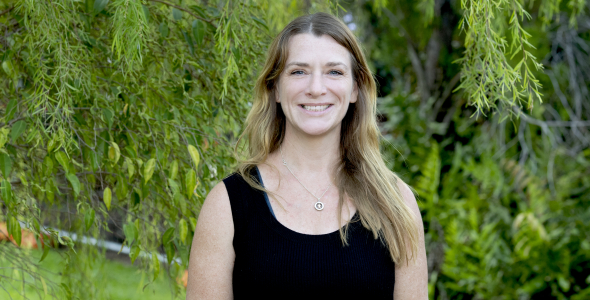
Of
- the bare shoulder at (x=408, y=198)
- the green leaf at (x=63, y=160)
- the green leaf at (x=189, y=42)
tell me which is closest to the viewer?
the green leaf at (x=63, y=160)

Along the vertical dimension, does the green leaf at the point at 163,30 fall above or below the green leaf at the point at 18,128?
above

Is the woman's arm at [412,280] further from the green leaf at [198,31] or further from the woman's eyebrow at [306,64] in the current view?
the green leaf at [198,31]

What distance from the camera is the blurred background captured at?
1384mm

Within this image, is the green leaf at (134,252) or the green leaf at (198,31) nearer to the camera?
the green leaf at (134,252)

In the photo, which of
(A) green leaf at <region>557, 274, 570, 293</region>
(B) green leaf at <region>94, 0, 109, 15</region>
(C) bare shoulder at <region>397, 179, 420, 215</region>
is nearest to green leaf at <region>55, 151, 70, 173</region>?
(B) green leaf at <region>94, 0, 109, 15</region>

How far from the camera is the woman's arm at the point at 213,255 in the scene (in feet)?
4.30

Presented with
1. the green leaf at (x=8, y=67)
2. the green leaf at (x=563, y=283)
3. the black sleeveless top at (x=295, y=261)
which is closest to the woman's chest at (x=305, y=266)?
the black sleeveless top at (x=295, y=261)

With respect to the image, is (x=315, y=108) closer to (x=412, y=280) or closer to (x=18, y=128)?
(x=412, y=280)

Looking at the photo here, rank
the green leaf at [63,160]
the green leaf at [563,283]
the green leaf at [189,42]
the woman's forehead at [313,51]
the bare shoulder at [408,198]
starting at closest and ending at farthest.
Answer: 1. the green leaf at [63,160]
2. the woman's forehead at [313,51]
3. the bare shoulder at [408,198]
4. the green leaf at [189,42]
5. the green leaf at [563,283]

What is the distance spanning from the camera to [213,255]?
1312 millimetres

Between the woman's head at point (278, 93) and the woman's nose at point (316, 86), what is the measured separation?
9 centimetres

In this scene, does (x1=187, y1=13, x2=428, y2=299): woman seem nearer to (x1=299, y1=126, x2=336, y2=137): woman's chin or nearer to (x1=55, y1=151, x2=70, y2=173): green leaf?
(x1=299, y1=126, x2=336, y2=137): woman's chin

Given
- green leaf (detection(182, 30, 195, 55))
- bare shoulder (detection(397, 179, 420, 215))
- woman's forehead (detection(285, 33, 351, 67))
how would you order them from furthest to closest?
green leaf (detection(182, 30, 195, 55)) < bare shoulder (detection(397, 179, 420, 215)) < woman's forehead (detection(285, 33, 351, 67))

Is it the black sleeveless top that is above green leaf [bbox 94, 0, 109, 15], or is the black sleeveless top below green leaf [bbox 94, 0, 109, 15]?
below
